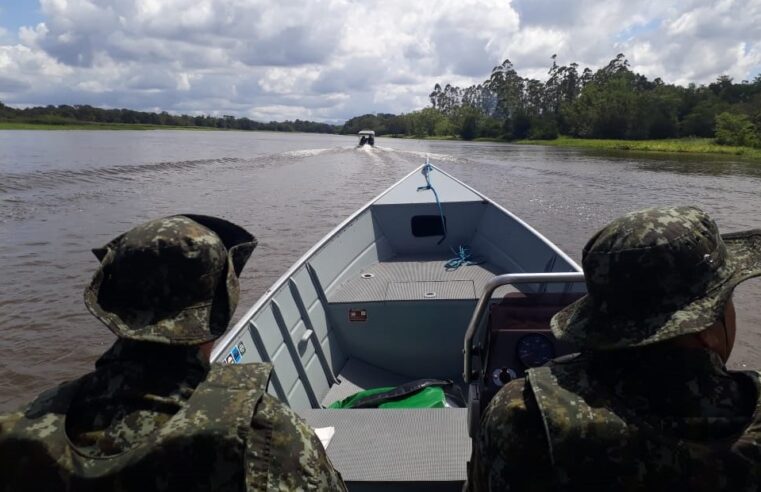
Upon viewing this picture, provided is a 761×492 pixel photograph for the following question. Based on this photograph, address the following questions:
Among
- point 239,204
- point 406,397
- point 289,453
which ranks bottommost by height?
point 239,204

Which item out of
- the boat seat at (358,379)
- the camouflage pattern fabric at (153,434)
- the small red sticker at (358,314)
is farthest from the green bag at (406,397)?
the camouflage pattern fabric at (153,434)

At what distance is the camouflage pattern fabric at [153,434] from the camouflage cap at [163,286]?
0.21 feet

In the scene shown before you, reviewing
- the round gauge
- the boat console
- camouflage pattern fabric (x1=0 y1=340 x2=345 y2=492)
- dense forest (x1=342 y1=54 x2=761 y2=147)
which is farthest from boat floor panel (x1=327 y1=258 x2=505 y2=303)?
dense forest (x1=342 y1=54 x2=761 y2=147)

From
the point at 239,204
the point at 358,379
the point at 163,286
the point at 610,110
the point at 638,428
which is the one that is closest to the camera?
the point at 638,428

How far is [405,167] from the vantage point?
26922mm

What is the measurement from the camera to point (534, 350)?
2676 mm

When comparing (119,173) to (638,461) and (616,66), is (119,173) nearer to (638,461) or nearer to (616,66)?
(638,461)

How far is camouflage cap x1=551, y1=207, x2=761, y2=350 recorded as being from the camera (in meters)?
1.40

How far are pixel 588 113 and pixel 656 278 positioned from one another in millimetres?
71987

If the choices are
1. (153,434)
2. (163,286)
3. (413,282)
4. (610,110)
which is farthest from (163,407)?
(610,110)

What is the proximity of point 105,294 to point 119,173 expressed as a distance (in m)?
20.7

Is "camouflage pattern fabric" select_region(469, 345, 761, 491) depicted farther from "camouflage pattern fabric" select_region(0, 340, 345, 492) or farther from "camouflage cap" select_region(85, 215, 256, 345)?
"camouflage cap" select_region(85, 215, 256, 345)

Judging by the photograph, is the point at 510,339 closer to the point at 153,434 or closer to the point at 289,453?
the point at 289,453

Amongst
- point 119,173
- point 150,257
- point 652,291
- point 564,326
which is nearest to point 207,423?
point 150,257
